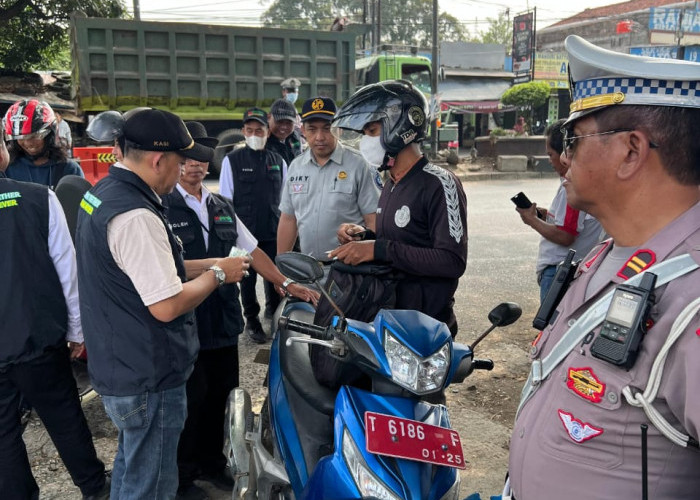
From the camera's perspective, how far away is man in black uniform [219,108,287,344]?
17.2 ft

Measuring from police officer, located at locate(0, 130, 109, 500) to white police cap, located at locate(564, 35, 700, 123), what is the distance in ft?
7.63

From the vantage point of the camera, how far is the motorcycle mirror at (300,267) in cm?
214

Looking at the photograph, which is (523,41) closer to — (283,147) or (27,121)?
(283,147)

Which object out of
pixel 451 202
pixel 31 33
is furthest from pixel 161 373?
pixel 31 33

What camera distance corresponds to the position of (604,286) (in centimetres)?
139

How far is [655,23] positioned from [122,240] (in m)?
32.7

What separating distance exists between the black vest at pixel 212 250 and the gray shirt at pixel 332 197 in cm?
96

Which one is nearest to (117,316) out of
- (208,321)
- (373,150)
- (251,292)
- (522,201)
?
(208,321)

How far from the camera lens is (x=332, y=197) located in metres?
4.14

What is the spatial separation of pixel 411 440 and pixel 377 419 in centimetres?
12

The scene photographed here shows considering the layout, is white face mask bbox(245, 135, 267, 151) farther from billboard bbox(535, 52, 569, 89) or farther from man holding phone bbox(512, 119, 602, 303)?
billboard bbox(535, 52, 569, 89)

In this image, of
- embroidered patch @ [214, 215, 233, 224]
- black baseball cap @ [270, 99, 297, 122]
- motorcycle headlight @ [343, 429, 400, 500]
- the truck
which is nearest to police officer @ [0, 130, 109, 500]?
embroidered patch @ [214, 215, 233, 224]

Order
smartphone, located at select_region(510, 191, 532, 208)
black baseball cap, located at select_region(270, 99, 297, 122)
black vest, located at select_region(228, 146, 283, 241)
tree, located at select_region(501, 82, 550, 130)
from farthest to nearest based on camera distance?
1. tree, located at select_region(501, 82, 550, 130)
2. black baseball cap, located at select_region(270, 99, 297, 122)
3. black vest, located at select_region(228, 146, 283, 241)
4. smartphone, located at select_region(510, 191, 532, 208)

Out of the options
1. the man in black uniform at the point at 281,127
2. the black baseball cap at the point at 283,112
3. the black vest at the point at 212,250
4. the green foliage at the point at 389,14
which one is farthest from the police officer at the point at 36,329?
the green foliage at the point at 389,14
